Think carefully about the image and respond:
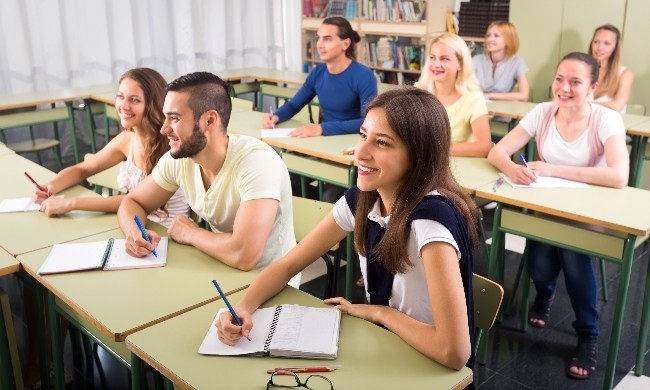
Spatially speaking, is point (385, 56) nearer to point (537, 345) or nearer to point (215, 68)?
point (215, 68)

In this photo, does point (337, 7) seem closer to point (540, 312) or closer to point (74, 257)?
point (540, 312)

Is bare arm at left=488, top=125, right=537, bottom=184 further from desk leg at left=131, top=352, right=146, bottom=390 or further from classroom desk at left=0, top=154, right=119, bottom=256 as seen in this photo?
desk leg at left=131, top=352, right=146, bottom=390

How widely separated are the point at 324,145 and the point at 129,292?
6.18 ft

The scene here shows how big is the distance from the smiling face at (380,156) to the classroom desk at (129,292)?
53 cm

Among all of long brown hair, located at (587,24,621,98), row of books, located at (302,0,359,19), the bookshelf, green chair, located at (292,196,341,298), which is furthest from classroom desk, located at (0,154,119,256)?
row of books, located at (302,0,359,19)

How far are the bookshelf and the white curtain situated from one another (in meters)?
0.46

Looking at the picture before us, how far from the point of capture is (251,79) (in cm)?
640

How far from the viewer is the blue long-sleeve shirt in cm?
379

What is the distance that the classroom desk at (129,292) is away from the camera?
164cm

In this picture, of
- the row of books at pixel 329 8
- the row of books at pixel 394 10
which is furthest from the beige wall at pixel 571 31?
the row of books at pixel 329 8

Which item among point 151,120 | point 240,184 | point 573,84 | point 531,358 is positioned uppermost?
point 573,84

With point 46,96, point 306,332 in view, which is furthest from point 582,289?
point 46,96

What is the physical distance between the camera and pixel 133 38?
6.24m

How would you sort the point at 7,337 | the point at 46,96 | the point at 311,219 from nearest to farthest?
the point at 7,337
the point at 311,219
the point at 46,96
